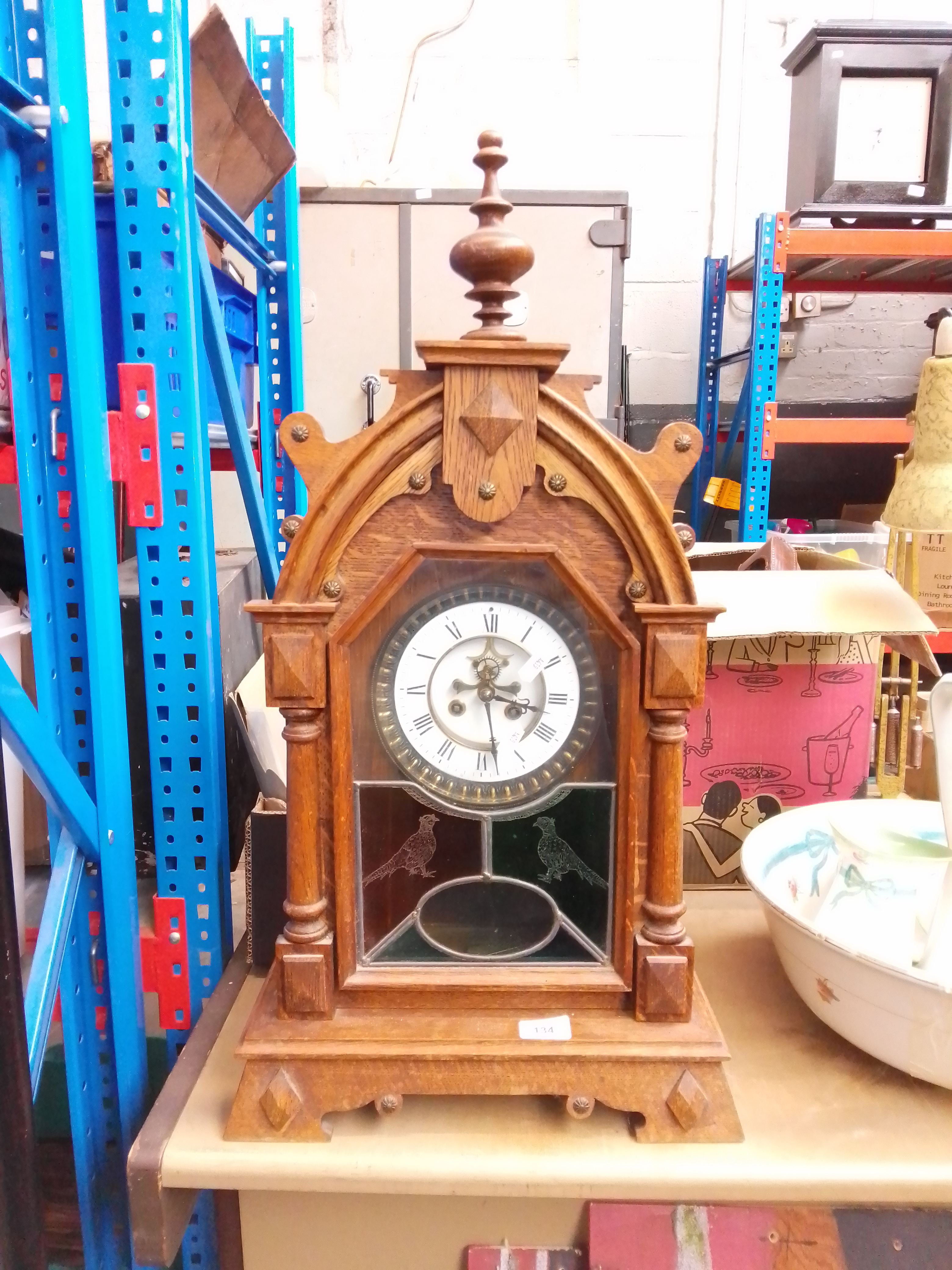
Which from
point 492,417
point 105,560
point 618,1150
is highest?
point 492,417

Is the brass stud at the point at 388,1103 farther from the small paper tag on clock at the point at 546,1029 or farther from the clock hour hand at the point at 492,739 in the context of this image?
the clock hour hand at the point at 492,739

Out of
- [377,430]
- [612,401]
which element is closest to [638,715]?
[377,430]

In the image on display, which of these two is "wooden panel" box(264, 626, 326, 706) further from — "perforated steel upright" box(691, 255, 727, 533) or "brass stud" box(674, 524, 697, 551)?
"perforated steel upright" box(691, 255, 727, 533)

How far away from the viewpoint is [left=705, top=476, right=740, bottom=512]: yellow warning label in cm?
197

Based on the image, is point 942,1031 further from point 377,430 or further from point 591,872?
point 377,430

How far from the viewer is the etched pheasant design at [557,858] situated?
0.65 m

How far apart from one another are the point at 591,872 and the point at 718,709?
1.13 ft

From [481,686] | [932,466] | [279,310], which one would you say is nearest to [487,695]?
[481,686]

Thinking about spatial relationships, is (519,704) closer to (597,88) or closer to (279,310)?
→ (279,310)

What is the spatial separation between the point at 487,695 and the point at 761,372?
1444 millimetres

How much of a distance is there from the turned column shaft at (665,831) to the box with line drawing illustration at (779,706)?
263mm

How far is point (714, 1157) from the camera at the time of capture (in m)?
0.59

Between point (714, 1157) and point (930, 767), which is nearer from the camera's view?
point (714, 1157)

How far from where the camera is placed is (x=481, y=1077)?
609 millimetres
